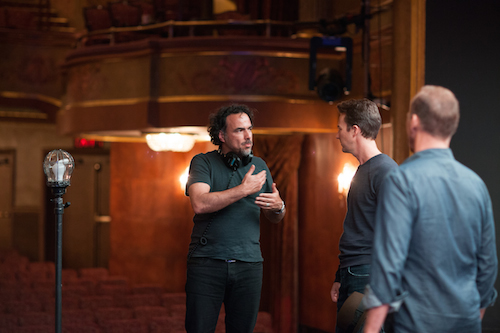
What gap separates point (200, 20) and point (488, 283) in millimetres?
5705

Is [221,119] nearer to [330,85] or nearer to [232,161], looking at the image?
Result: [232,161]

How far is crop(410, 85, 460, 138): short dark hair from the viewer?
1.63m

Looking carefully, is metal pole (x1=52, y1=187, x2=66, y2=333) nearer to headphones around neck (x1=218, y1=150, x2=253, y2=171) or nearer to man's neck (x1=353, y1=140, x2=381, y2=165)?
headphones around neck (x1=218, y1=150, x2=253, y2=171)

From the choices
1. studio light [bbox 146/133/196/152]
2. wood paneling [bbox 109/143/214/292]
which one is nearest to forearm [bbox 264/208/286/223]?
studio light [bbox 146/133/196/152]

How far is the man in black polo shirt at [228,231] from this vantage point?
2.37 m

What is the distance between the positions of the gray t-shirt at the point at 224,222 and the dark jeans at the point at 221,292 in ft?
0.14

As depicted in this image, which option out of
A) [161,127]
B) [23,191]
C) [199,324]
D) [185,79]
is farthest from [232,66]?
[23,191]

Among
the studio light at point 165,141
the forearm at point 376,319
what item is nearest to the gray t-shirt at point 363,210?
the forearm at point 376,319

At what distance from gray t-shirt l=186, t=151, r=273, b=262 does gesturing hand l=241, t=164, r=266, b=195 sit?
0.46 ft

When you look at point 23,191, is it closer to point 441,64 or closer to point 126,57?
point 126,57

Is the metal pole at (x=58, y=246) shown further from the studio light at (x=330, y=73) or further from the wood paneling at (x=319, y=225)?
the wood paneling at (x=319, y=225)

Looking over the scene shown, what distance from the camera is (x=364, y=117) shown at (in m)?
2.33

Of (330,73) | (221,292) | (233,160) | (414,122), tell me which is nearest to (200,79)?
(330,73)

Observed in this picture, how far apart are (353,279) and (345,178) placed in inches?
159
